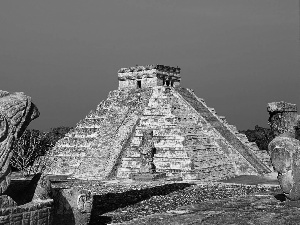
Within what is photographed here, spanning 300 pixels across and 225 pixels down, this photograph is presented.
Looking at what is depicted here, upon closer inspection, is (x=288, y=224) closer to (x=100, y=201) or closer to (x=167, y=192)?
(x=100, y=201)

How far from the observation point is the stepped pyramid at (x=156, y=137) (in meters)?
23.5

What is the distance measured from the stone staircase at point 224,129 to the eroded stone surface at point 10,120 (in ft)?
69.0

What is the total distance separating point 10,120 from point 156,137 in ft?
61.7

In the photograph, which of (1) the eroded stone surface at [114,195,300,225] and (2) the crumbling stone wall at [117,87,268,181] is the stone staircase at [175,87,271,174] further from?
(1) the eroded stone surface at [114,195,300,225]

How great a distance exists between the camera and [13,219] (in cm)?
567

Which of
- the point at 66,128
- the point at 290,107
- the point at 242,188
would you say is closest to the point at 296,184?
the point at 290,107

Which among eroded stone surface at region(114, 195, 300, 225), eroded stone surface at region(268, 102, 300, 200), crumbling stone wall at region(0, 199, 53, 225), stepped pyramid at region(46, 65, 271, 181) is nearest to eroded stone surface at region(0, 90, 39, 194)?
crumbling stone wall at region(0, 199, 53, 225)

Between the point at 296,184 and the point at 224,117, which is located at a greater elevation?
the point at 224,117

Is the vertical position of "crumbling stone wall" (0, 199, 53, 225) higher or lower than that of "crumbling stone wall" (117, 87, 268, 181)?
lower

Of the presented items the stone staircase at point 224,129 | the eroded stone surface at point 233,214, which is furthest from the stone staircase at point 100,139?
the eroded stone surface at point 233,214

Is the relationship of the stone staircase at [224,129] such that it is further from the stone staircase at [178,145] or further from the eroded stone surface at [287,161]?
the eroded stone surface at [287,161]

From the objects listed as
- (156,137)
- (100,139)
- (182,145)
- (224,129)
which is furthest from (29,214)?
(224,129)

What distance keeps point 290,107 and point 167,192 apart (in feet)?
26.4

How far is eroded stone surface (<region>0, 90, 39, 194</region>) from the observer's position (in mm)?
5746
